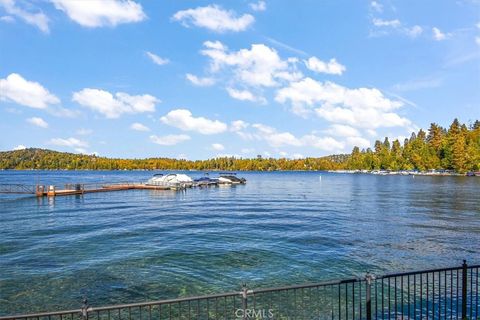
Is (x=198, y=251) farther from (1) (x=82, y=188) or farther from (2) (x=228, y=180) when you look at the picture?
(2) (x=228, y=180)

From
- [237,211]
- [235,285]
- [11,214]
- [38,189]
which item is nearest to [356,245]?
[235,285]

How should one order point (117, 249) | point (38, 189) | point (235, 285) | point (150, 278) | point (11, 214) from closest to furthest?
point (235, 285)
point (150, 278)
point (117, 249)
point (11, 214)
point (38, 189)

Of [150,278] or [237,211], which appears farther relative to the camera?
[237,211]

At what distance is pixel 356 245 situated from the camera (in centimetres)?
2397

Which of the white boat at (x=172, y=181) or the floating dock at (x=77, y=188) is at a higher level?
the white boat at (x=172, y=181)

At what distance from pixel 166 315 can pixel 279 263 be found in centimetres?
797

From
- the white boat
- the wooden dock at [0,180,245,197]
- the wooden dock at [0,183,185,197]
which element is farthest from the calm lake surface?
the white boat

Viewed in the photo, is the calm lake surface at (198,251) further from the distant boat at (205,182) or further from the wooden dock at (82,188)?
the distant boat at (205,182)

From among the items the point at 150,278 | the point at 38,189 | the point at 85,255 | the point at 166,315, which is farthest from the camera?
the point at 38,189

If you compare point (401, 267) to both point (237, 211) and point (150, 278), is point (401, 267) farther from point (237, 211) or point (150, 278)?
point (237, 211)

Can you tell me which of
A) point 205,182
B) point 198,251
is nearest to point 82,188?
point 205,182
